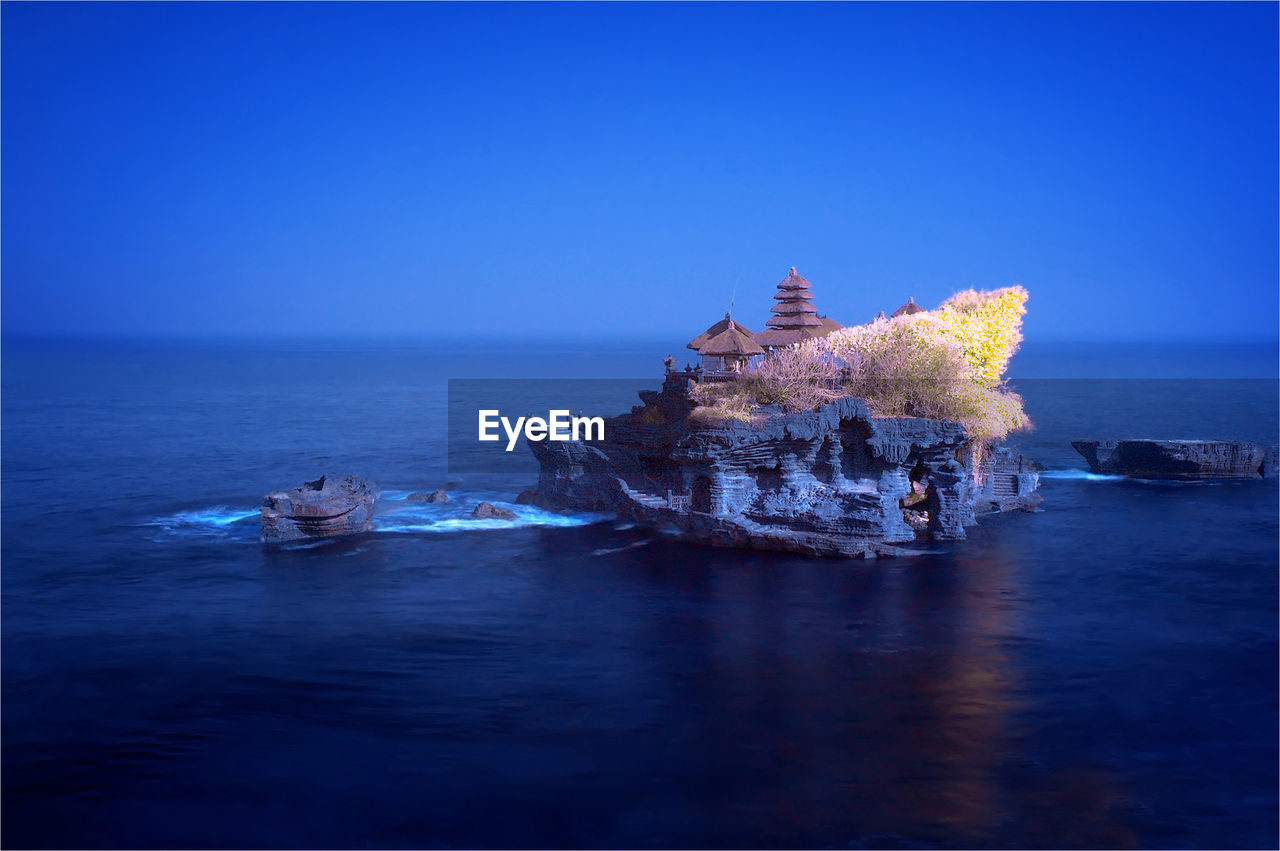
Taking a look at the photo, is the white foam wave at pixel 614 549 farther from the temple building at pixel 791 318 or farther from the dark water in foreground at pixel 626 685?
the temple building at pixel 791 318

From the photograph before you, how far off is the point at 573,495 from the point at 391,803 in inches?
783

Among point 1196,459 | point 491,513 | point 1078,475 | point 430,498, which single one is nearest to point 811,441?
point 491,513

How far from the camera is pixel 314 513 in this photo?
30.8m

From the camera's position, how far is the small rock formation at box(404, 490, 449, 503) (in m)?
37.4

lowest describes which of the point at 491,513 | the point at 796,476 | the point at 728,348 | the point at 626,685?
the point at 626,685

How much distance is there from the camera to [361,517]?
31.8 metres

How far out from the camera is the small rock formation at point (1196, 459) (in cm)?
4225

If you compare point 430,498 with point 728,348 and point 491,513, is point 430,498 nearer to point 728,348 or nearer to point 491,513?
point 491,513

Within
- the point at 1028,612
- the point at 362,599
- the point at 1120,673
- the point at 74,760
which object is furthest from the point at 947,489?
the point at 74,760

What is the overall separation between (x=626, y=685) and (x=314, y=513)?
1463 cm

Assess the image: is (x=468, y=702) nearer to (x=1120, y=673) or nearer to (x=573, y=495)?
(x=1120, y=673)

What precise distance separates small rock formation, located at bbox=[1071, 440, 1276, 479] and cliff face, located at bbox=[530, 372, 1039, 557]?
14211 millimetres

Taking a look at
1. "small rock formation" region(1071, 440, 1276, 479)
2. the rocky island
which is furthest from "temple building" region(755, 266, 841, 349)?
"small rock formation" region(1071, 440, 1276, 479)

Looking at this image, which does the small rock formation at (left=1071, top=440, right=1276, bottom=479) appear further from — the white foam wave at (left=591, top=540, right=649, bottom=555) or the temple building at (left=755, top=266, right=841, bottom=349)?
the white foam wave at (left=591, top=540, right=649, bottom=555)
